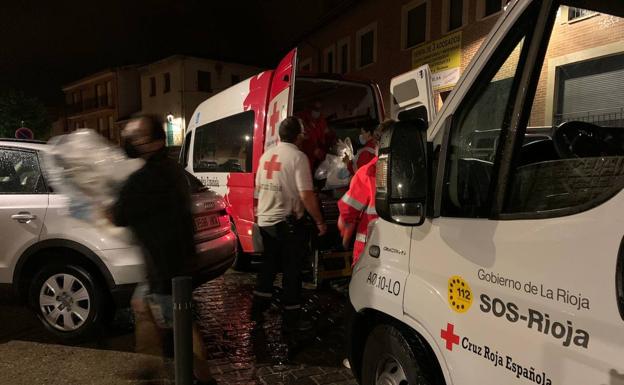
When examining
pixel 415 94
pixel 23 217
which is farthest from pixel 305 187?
pixel 23 217

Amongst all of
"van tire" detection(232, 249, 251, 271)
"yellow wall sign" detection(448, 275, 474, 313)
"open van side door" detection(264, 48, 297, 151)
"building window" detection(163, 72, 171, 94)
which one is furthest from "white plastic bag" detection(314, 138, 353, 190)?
"building window" detection(163, 72, 171, 94)

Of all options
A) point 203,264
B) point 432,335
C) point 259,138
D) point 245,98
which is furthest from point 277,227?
point 245,98

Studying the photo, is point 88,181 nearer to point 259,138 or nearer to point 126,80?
point 259,138

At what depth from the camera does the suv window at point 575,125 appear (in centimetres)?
147

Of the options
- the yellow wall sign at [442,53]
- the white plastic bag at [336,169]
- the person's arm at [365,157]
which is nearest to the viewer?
the person's arm at [365,157]

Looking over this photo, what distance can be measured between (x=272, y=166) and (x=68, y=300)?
216 centimetres

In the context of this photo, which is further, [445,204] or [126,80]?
[126,80]

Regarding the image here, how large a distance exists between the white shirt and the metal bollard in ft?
5.98

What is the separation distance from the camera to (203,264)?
4.41 metres

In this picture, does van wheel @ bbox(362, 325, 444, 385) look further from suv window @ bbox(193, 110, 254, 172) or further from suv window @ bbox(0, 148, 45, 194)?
suv window @ bbox(193, 110, 254, 172)

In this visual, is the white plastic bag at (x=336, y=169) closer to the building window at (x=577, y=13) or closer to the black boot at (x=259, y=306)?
the black boot at (x=259, y=306)

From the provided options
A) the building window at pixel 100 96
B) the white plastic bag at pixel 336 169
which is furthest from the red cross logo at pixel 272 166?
the building window at pixel 100 96

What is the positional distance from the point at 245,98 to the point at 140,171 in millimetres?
3696

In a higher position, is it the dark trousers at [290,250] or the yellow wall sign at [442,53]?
the yellow wall sign at [442,53]
